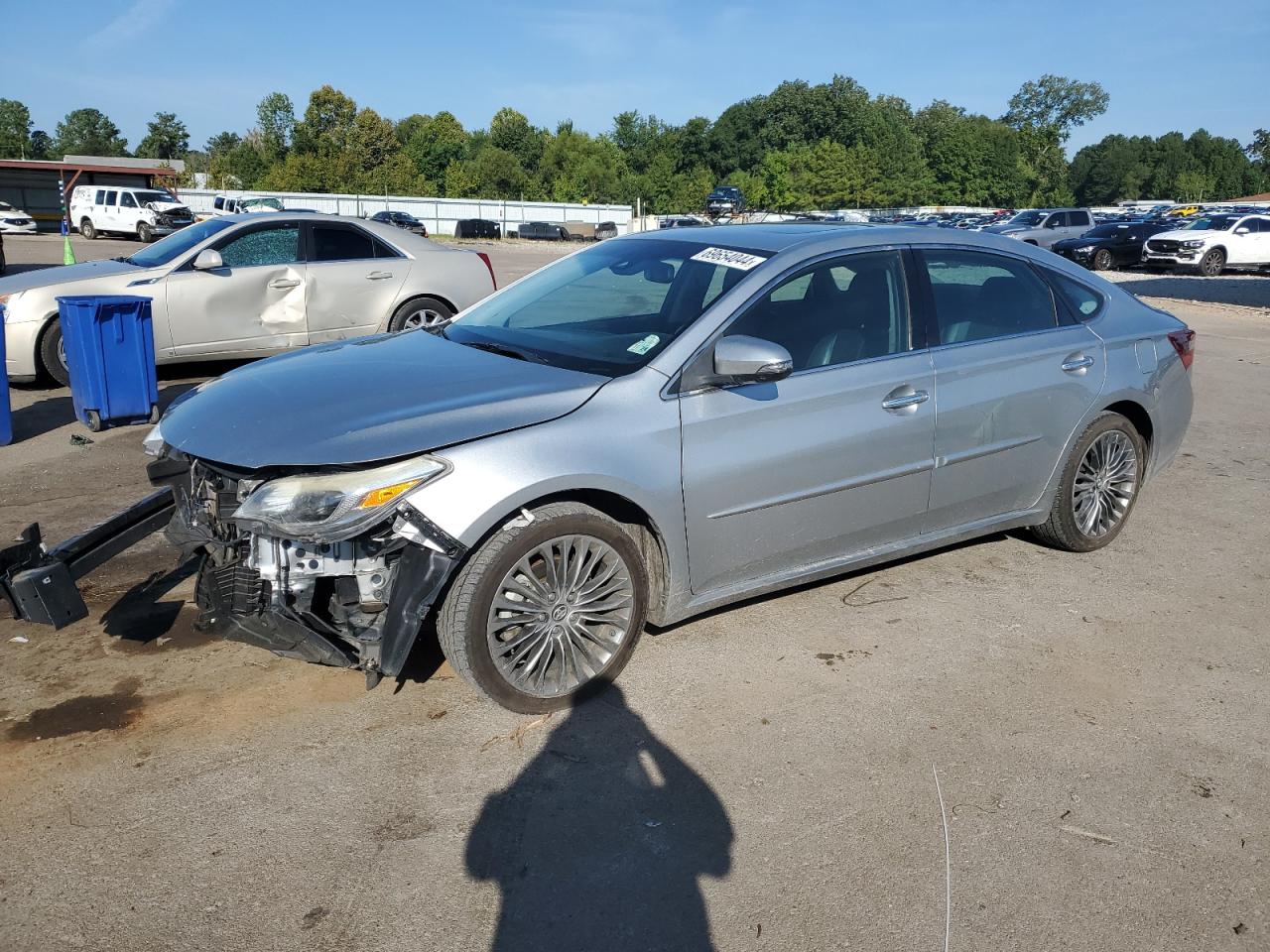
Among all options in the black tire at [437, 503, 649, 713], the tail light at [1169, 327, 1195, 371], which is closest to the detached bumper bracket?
the black tire at [437, 503, 649, 713]

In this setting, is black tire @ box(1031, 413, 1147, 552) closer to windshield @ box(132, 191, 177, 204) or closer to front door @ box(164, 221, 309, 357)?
front door @ box(164, 221, 309, 357)

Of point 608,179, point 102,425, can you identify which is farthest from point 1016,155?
point 102,425

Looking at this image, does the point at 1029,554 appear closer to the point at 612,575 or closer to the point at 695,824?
the point at 612,575

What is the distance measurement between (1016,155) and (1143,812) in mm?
122399

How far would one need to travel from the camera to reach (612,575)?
3.83 meters

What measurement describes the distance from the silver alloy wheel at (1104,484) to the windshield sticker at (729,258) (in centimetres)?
214

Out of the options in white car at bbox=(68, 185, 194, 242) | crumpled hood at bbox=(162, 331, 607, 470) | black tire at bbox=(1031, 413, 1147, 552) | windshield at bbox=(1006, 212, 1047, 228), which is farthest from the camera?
white car at bbox=(68, 185, 194, 242)

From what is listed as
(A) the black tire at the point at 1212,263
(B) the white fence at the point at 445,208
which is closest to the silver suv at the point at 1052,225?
(A) the black tire at the point at 1212,263

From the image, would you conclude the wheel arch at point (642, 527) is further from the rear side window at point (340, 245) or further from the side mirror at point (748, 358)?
the rear side window at point (340, 245)

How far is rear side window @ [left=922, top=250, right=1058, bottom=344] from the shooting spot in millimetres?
4793

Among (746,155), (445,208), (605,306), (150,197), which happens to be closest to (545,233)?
(445,208)

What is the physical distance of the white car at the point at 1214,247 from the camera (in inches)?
1082

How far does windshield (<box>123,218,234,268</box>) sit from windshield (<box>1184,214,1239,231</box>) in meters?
27.3

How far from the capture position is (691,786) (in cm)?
337
